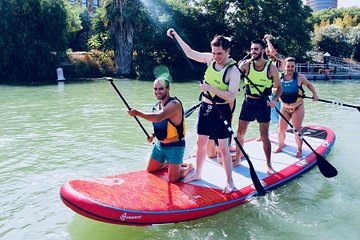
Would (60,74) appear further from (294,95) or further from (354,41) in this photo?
(354,41)

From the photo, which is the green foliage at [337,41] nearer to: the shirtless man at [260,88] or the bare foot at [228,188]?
the shirtless man at [260,88]

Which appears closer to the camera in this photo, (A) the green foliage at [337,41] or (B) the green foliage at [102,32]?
(B) the green foliage at [102,32]

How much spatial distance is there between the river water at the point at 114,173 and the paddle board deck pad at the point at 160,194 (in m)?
0.19

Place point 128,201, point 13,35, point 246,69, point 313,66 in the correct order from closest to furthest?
point 128,201 → point 246,69 → point 13,35 → point 313,66

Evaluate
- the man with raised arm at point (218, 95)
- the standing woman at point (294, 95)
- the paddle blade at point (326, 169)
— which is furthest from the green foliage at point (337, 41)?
the man with raised arm at point (218, 95)

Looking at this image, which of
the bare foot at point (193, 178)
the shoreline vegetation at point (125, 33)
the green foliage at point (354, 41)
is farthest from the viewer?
the green foliage at point (354, 41)

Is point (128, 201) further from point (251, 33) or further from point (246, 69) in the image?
point (251, 33)

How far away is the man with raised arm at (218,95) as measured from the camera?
428cm

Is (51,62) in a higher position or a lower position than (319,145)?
higher

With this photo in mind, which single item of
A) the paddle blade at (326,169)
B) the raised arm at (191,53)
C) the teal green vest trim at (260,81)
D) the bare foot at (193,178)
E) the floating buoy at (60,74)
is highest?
the raised arm at (191,53)

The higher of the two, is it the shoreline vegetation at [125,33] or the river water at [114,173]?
the shoreline vegetation at [125,33]

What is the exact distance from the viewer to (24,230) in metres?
4.19

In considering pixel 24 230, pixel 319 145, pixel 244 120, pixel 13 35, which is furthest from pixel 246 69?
pixel 13 35

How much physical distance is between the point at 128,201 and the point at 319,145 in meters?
4.45
